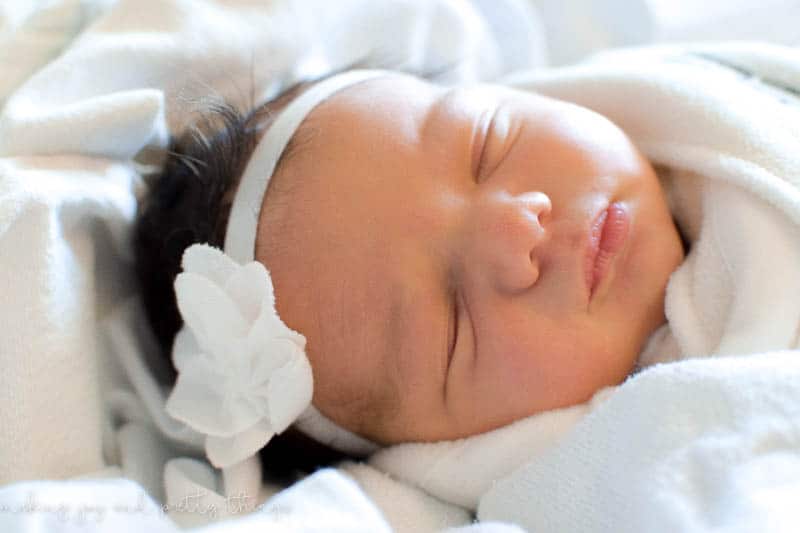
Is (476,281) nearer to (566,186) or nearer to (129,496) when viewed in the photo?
(566,186)

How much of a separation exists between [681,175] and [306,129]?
504 mm

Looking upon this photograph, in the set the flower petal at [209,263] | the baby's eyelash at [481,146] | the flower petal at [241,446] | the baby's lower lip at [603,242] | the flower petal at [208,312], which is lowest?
the flower petal at [241,446]

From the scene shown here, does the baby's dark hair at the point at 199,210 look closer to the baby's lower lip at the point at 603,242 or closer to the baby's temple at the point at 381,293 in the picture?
the baby's temple at the point at 381,293

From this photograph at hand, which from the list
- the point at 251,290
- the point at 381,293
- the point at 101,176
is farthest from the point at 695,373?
the point at 101,176

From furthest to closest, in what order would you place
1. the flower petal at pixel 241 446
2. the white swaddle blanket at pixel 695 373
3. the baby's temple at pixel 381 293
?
1. the flower petal at pixel 241 446
2. the baby's temple at pixel 381 293
3. the white swaddle blanket at pixel 695 373

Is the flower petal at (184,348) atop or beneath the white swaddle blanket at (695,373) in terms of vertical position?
beneath

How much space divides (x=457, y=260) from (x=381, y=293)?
0.09 metres

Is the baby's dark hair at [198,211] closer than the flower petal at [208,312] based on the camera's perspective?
No

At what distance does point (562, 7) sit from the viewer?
162 cm

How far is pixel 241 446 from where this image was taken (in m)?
0.97

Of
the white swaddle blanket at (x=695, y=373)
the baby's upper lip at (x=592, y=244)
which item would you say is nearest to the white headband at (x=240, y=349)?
the white swaddle blanket at (x=695, y=373)

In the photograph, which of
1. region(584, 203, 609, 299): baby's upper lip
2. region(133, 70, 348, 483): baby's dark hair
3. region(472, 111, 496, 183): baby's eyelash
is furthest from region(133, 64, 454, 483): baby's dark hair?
region(584, 203, 609, 299): baby's upper lip

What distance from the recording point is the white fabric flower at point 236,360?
937 mm

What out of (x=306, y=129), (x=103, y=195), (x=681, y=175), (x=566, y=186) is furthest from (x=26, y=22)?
(x=681, y=175)
